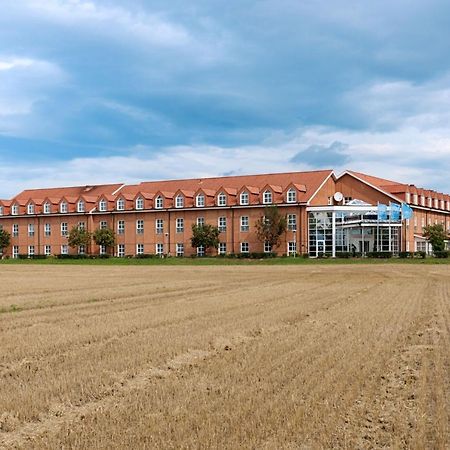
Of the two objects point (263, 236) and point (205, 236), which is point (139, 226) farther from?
point (263, 236)

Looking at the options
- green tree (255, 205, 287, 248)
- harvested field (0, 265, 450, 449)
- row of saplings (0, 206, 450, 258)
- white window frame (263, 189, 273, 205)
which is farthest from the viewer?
white window frame (263, 189, 273, 205)

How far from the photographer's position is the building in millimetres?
72812

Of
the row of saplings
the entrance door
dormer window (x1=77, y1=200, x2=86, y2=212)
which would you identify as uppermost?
dormer window (x1=77, y1=200, x2=86, y2=212)

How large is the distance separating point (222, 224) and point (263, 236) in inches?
286

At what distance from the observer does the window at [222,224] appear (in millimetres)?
78400

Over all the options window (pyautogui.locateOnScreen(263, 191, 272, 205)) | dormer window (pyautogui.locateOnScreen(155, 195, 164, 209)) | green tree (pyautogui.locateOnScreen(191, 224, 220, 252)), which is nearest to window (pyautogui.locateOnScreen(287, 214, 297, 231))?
window (pyautogui.locateOnScreen(263, 191, 272, 205))

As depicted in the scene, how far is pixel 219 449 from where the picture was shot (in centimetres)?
633

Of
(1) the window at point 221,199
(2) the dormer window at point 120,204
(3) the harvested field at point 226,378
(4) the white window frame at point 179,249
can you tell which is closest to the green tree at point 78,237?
(2) the dormer window at point 120,204

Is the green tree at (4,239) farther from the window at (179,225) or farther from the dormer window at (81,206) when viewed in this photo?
the window at (179,225)

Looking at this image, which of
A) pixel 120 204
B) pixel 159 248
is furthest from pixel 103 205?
pixel 159 248

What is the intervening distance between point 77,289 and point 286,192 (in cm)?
4860

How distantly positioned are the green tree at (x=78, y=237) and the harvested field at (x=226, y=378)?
64.1m

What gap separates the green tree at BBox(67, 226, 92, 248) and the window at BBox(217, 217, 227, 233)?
18010mm

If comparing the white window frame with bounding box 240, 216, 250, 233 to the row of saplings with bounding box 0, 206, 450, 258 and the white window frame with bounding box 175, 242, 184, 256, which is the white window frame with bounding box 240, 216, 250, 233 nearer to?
the row of saplings with bounding box 0, 206, 450, 258
